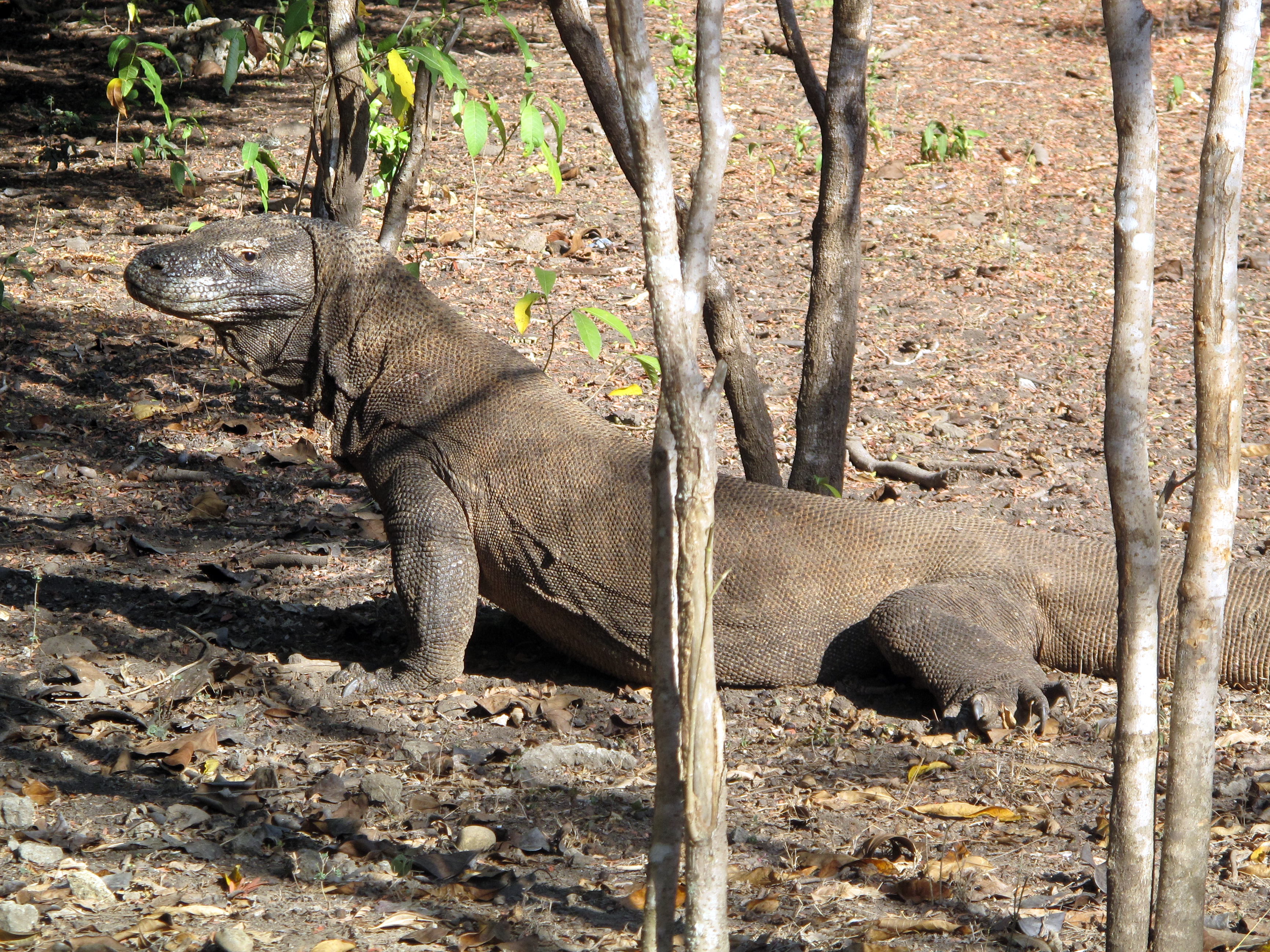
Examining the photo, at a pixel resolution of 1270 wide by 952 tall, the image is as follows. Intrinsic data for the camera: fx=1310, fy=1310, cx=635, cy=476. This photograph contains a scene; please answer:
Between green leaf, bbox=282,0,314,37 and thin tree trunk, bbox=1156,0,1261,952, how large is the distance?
14.0 ft

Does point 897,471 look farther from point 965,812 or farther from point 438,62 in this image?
point 965,812

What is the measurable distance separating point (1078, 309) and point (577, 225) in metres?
3.58

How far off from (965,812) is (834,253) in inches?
102

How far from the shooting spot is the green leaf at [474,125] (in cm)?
514

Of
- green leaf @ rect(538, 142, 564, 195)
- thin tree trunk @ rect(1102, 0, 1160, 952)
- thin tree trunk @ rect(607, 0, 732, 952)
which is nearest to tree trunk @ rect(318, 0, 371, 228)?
green leaf @ rect(538, 142, 564, 195)

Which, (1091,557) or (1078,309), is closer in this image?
(1091,557)

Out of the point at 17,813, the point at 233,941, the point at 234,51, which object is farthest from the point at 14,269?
the point at 233,941

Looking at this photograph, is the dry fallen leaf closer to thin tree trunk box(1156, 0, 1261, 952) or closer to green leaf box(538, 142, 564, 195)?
green leaf box(538, 142, 564, 195)

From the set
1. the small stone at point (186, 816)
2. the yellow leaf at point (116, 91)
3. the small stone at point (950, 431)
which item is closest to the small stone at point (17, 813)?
the small stone at point (186, 816)

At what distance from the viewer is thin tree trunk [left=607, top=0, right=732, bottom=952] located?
7.54ft

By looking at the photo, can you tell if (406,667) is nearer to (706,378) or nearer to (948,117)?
(706,378)

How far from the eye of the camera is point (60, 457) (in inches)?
270

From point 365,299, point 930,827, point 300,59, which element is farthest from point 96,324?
point 930,827

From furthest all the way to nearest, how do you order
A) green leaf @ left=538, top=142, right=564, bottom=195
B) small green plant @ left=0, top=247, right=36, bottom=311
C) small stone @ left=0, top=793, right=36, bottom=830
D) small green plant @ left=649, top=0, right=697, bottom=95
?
small green plant @ left=649, top=0, right=697, bottom=95
small green plant @ left=0, top=247, right=36, bottom=311
green leaf @ left=538, top=142, right=564, bottom=195
small stone @ left=0, top=793, right=36, bottom=830
